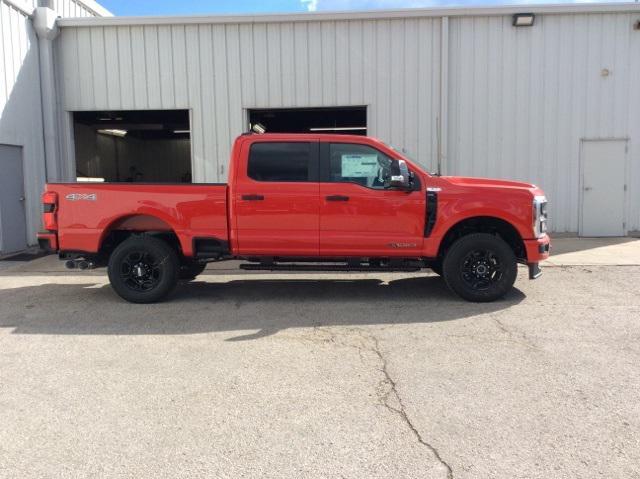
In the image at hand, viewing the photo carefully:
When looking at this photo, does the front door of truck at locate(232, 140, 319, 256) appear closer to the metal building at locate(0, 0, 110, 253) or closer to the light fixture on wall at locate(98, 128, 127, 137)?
the metal building at locate(0, 0, 110, 253)

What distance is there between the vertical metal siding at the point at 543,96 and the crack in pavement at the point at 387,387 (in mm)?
7450

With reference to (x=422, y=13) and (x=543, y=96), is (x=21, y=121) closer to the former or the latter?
(x=422, y=13)

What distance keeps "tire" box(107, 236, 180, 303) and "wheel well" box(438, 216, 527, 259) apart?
346 centimetres

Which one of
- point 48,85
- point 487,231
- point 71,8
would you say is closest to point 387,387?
point 487,231

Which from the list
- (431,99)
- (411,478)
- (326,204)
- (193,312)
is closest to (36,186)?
(193,312)

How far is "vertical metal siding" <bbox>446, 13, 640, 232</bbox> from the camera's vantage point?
11703 mm

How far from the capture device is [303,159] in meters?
6.76

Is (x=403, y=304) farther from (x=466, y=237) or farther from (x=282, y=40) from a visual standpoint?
(x=282, y=40)

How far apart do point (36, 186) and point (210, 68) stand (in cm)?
458

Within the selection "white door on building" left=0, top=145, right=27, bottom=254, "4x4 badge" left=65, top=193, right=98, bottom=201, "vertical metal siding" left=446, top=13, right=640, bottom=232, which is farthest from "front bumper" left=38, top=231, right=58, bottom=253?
"vertical metal siding" left=446, top=13, right=640, bottom=232

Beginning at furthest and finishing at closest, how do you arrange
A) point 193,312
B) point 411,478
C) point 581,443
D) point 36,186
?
point 36,186
point 193,312
point 581,443
point 411,478

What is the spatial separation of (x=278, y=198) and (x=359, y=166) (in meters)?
1.09

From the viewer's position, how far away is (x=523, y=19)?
11.5 meters

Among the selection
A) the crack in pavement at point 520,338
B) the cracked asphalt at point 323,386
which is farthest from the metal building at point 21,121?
the crack in pavement at point 520,338
